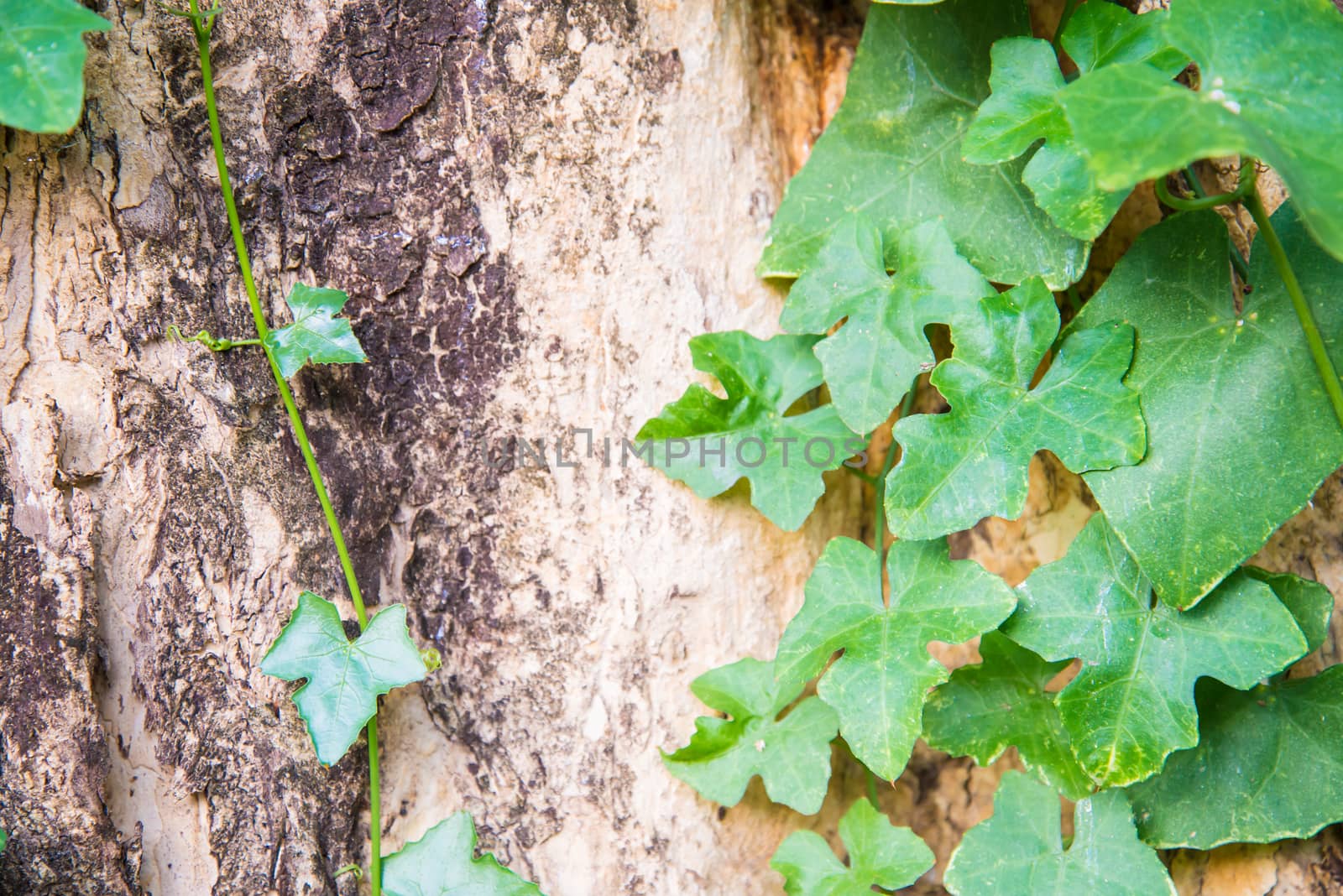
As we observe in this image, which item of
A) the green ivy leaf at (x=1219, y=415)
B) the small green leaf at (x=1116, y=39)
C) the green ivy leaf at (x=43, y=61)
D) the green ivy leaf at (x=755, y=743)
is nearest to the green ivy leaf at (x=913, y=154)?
the small green leaf at (x=1116, y=39)

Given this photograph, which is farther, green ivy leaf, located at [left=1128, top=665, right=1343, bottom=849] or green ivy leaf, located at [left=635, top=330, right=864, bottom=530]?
green ivy leaf, located at [left=635, top=330, right=864, bottom=530]

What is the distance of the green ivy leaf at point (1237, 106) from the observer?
740 mm

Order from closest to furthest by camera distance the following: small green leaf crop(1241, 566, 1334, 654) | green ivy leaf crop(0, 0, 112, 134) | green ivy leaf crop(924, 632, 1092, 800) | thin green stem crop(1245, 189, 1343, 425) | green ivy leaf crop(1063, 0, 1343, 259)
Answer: green ivy leaf crop(1063, 0, 1343, 259), green ivy leaf crop(0, 0, 112, 134), thin green stem crop(1245, 189, 1343, 425), small green leaf crop(1241, 566, 1334, 654), green ivy leaf crop(924, 632, 1092, 800)

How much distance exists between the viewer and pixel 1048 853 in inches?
45.8

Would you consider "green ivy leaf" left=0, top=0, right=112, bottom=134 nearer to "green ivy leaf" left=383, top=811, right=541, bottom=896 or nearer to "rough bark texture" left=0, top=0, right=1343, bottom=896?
"rough bark texture" left=0, top=0, right=1343, bottom=896

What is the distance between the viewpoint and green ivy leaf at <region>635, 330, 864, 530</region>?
4.10 ft

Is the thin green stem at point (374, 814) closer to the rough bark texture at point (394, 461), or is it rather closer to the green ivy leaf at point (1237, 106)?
the rough bark texture at point (394, 461)

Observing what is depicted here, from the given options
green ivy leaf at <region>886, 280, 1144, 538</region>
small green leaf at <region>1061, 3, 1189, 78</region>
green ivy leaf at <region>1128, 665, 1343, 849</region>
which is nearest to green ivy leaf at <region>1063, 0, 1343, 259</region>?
small green leaf at <region>1061, 3, 1189, 78</region>

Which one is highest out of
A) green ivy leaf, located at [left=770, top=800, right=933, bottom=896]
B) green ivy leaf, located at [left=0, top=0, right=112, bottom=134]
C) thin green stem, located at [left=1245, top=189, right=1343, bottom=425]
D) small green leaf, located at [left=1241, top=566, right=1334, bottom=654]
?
green ivy leaf, located at [left=0, top=0, right=112, bottom=134]

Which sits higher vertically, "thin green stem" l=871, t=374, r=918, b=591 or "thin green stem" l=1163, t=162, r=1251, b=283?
"thin green stem" l=1163, t=162, r=1251, b=283

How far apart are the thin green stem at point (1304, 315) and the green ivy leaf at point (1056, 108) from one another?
0.53 ft

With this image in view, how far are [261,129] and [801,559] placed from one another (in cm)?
102

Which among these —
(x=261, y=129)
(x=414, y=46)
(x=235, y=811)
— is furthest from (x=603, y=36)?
(x=235, y=811)

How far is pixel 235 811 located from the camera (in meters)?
1.20
